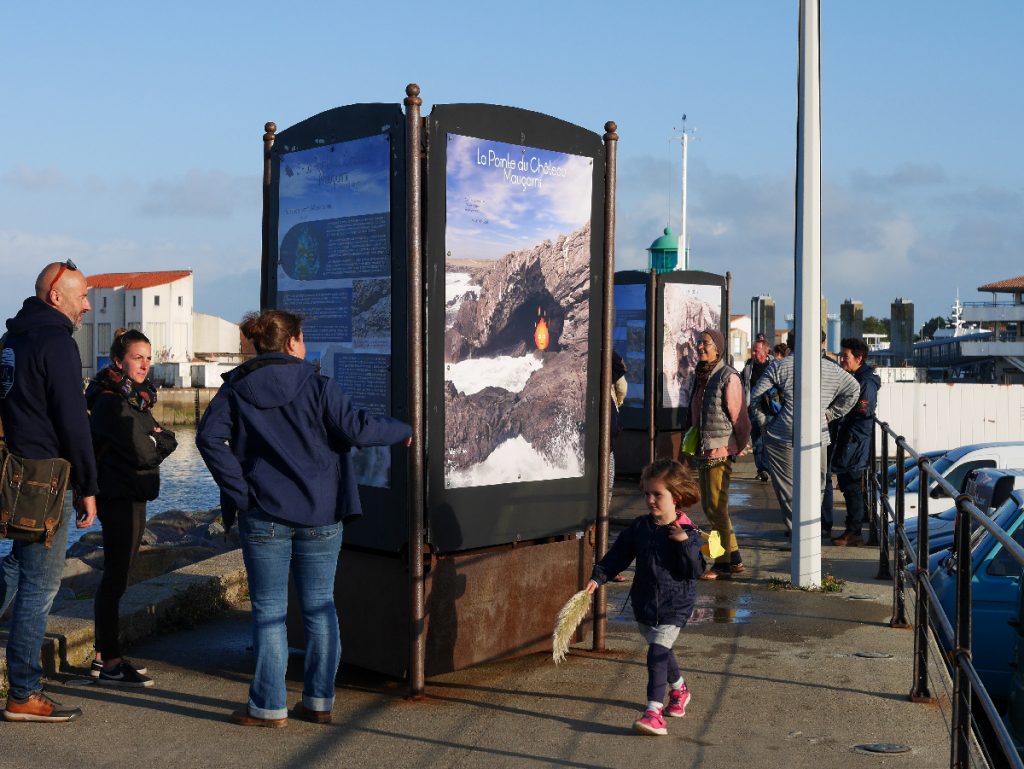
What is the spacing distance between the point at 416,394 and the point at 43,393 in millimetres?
1614

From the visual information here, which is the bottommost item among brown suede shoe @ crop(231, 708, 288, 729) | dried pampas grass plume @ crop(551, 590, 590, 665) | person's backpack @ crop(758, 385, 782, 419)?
brown suede shoe @ crop(231, 708, 288, 729)

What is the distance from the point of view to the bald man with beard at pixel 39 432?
5.70m

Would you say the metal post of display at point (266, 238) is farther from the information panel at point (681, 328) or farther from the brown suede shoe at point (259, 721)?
the information panel at point (681, 328)

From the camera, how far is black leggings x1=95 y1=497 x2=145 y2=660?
647 cm

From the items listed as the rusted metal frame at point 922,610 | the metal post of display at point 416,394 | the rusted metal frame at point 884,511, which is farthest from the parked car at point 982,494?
the metal post of display at point 416,394

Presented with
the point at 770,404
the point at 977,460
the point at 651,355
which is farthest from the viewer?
the point at 651,355

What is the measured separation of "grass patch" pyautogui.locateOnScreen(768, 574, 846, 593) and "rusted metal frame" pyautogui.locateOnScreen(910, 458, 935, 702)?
113 inches

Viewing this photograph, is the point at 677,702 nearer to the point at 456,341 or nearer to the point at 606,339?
the point at 456,341

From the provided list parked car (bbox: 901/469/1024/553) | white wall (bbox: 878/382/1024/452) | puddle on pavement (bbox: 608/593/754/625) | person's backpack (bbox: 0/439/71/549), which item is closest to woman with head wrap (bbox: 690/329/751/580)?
puddle on pavement (bbox: 608/593/754/625)

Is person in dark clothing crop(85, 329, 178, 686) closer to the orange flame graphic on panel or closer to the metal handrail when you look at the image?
the orange flame graphic on panel

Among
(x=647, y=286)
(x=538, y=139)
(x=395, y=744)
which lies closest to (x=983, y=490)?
(x=538, y=139)

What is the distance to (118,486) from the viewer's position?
21.1 ft

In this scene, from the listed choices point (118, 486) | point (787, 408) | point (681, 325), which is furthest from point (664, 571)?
point (681, 325)

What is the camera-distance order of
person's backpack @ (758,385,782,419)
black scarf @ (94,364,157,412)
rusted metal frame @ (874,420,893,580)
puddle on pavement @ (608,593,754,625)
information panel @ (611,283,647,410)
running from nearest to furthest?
black scarf @ (94,364,157,412)
puddle on pavement @ (608,593,754,625)
rusted metal frame @ (874,420,893,580)
person's backpack @ (758,385,782,419)
information panel @ (611,283,647,410)
